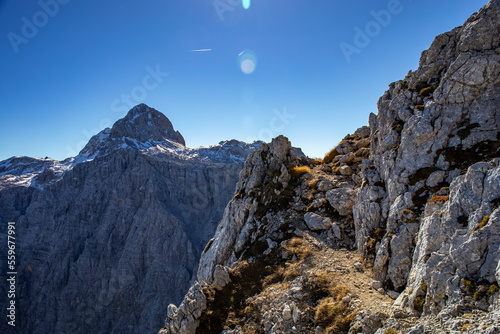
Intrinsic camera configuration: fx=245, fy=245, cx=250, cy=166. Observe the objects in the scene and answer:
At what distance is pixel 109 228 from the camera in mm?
125000

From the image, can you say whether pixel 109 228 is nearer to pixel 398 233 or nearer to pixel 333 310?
pixel 333 310

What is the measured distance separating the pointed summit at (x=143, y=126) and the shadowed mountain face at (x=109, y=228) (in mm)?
1137

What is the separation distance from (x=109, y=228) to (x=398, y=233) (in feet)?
457

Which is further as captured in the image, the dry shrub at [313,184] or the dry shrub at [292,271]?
the dry shrub at [313,184]

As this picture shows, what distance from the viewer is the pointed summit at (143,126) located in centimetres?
16512

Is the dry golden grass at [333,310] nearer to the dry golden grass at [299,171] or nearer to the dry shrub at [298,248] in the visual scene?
the dry shrub at [298,248]

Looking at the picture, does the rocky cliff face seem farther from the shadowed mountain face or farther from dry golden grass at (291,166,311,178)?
the shadowed mountain face

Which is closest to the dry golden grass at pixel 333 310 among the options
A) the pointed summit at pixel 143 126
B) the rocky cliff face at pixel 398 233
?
the rocky cliff face at pixel 398 233

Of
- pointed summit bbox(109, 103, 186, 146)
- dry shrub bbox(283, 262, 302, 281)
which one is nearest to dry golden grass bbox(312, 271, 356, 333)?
dry shrub bbox(283, 262, 302, 281)

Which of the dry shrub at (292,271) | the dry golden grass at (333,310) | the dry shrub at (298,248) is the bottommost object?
the dry golden grass at (333,310)

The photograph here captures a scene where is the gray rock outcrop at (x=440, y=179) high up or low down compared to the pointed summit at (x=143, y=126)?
down

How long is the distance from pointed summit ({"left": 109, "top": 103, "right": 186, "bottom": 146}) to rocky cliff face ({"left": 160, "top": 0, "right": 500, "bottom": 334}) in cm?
16049

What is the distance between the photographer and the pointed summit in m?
165

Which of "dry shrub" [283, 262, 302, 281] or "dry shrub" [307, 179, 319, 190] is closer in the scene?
"dry shrub" [283, 262, 302, 281]
